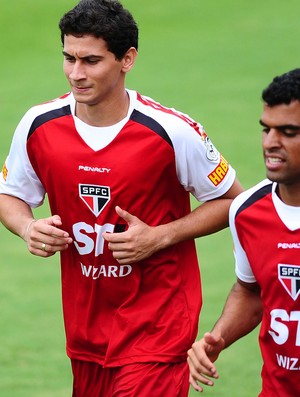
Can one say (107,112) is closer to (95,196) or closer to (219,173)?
(95,196)

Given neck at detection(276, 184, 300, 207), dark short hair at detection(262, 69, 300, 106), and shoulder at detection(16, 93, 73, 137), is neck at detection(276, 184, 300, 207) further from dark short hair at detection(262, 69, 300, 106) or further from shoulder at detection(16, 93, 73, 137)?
shoulder at detection(16, 93, 73, 137)

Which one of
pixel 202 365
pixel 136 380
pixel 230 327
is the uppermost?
pixel 230 327

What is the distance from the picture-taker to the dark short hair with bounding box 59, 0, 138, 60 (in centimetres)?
705

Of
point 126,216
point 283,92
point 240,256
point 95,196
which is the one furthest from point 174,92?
point 283,92

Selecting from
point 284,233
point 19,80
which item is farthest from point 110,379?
point 19,80

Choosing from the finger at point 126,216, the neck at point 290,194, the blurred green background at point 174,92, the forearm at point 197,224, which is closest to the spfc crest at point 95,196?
the finger at point 126,216

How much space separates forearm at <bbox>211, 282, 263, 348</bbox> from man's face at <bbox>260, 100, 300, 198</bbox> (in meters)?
0.76

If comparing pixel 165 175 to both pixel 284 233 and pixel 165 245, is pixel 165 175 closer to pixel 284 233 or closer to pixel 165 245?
pixel 165 245

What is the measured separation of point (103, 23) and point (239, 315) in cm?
158

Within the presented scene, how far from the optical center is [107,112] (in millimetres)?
7164

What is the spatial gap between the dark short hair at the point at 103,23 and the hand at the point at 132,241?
835 mm

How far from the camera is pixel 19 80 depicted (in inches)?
651

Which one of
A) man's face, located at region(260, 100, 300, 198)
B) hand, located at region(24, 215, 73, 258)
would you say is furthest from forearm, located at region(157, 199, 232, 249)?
man's face, located at region(260, 100, 300, 198)

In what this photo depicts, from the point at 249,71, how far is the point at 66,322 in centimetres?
952
